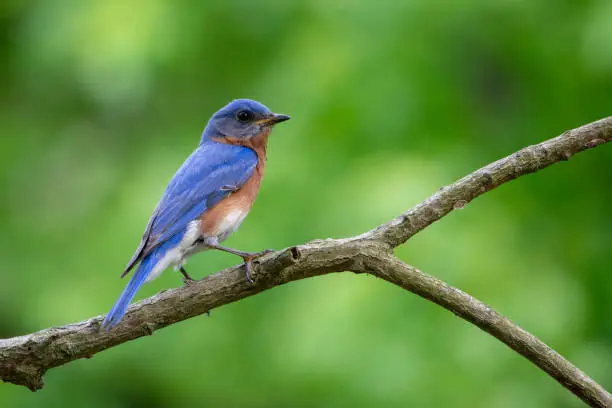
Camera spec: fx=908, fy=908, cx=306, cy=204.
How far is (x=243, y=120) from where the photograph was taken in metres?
5.59

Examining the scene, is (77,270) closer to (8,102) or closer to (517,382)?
(8,102)

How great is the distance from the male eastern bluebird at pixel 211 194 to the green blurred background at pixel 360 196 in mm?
524

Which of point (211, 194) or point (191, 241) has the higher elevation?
point (211, 194)

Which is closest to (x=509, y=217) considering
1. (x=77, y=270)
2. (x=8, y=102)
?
(x=77, y=270)

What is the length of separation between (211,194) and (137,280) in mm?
763

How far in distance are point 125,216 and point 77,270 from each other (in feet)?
1.90

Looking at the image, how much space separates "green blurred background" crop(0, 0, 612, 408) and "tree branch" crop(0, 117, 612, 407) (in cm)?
131

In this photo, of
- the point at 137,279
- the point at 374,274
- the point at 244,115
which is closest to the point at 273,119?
the point at 244,115

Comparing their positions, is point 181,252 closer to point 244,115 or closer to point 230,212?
point 230,212

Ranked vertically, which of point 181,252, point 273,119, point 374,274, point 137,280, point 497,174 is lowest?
point 137,280

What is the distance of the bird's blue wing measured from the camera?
4.74 meters

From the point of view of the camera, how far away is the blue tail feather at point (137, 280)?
3889mm

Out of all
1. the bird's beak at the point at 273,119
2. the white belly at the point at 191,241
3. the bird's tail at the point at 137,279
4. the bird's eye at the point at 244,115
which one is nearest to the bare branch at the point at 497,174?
the bird's tail at the point at 137,279

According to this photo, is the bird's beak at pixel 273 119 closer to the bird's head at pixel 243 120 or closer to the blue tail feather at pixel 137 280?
the bird's head at pixel 243 120
